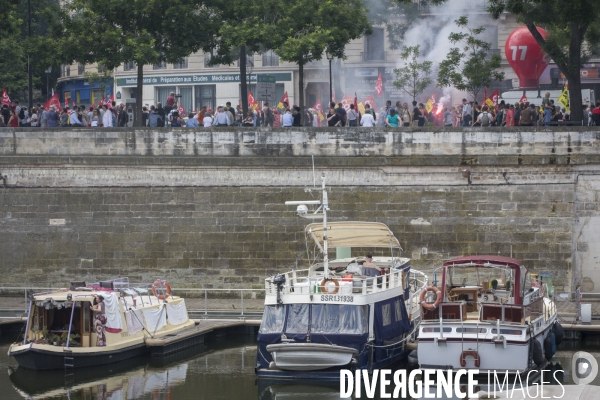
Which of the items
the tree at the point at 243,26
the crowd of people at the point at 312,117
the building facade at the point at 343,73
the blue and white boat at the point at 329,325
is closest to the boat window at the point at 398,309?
the blue and white boat at the point at 329,325

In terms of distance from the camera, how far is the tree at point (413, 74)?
5162 cm

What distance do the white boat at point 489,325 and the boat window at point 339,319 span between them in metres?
1.28

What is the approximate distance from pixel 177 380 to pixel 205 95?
31.6m

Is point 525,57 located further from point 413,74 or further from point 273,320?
point 273,320

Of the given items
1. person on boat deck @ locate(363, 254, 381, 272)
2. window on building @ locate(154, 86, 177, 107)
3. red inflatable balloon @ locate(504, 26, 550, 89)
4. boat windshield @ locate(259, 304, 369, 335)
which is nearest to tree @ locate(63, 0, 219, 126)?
person on boat deck @ locate(363, 254, 381, 272)

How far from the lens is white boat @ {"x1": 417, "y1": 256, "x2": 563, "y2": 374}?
79.2 feet

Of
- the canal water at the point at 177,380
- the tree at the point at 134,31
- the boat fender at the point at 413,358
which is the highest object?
the tree at the point at 134,31

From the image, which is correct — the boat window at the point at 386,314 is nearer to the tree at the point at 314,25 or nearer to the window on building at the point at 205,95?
the tree at the point at 314,25

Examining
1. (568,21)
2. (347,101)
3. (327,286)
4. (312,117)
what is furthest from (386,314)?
(347,101)

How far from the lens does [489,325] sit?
24453 mm

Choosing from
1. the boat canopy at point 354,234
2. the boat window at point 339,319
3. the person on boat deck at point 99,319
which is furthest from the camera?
the boat canopy at point 354,234

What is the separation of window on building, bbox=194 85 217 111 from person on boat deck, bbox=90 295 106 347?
29643 mm

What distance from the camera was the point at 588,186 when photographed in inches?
1261

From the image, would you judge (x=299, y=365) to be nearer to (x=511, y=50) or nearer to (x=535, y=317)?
(x=535, y=317)
